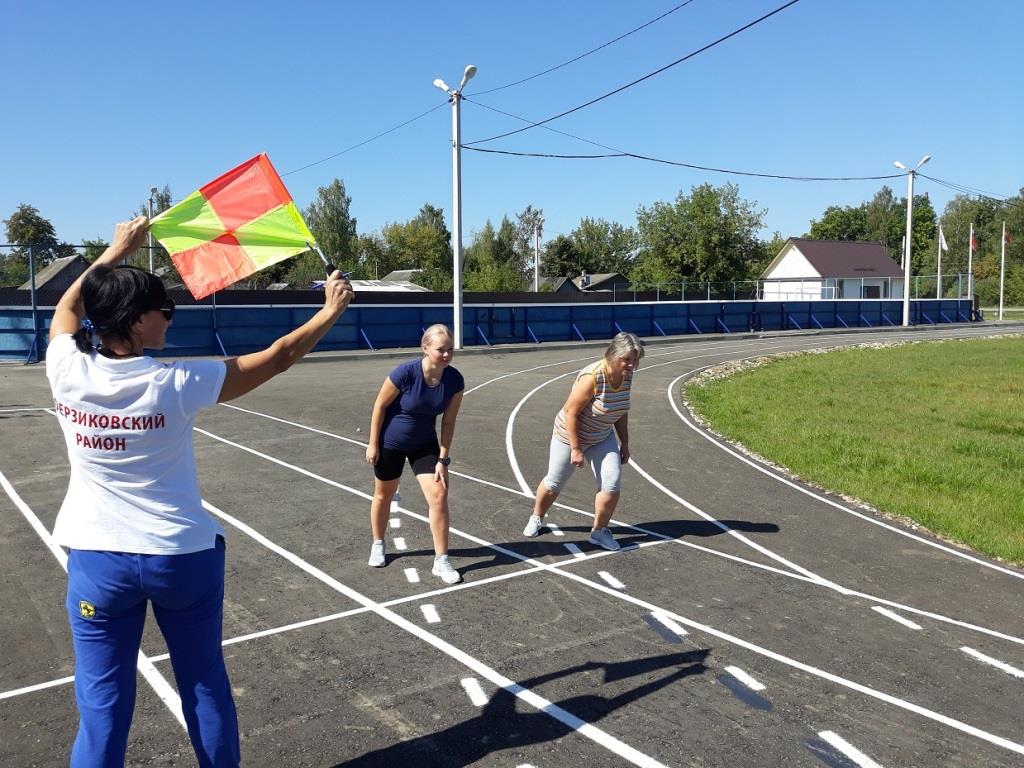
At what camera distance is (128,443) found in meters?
2.66

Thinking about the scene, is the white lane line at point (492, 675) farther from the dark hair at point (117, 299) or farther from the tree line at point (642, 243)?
the tree line at point (642, 243)

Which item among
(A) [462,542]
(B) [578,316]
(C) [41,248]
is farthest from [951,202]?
(A) [462,542]

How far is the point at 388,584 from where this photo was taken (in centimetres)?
598

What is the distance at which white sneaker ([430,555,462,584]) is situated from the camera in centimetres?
599

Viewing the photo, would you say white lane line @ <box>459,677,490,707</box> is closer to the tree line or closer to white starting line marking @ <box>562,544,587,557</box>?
white starting line marking @ <box>562,544,587,557</box>

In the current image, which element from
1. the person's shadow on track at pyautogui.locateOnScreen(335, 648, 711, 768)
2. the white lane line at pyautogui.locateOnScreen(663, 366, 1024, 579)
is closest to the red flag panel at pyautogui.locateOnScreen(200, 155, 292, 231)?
the person's shadow on track at pyautogui.locateOnScreen(335, 648, 711, 768)

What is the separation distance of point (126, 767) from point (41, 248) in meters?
24.0

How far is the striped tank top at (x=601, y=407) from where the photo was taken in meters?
6.62

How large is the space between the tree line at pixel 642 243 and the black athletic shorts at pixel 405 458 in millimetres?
28445

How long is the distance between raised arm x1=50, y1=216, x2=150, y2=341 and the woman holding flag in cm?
8

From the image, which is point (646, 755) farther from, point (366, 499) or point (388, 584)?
point (366, 499)

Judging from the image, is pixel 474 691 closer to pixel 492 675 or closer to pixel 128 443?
pixel 492 675

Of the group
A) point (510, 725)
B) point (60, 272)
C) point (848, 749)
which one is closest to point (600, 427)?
point (510, 725)

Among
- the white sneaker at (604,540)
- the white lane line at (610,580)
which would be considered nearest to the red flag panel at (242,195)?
the white lane line at (610,580)
